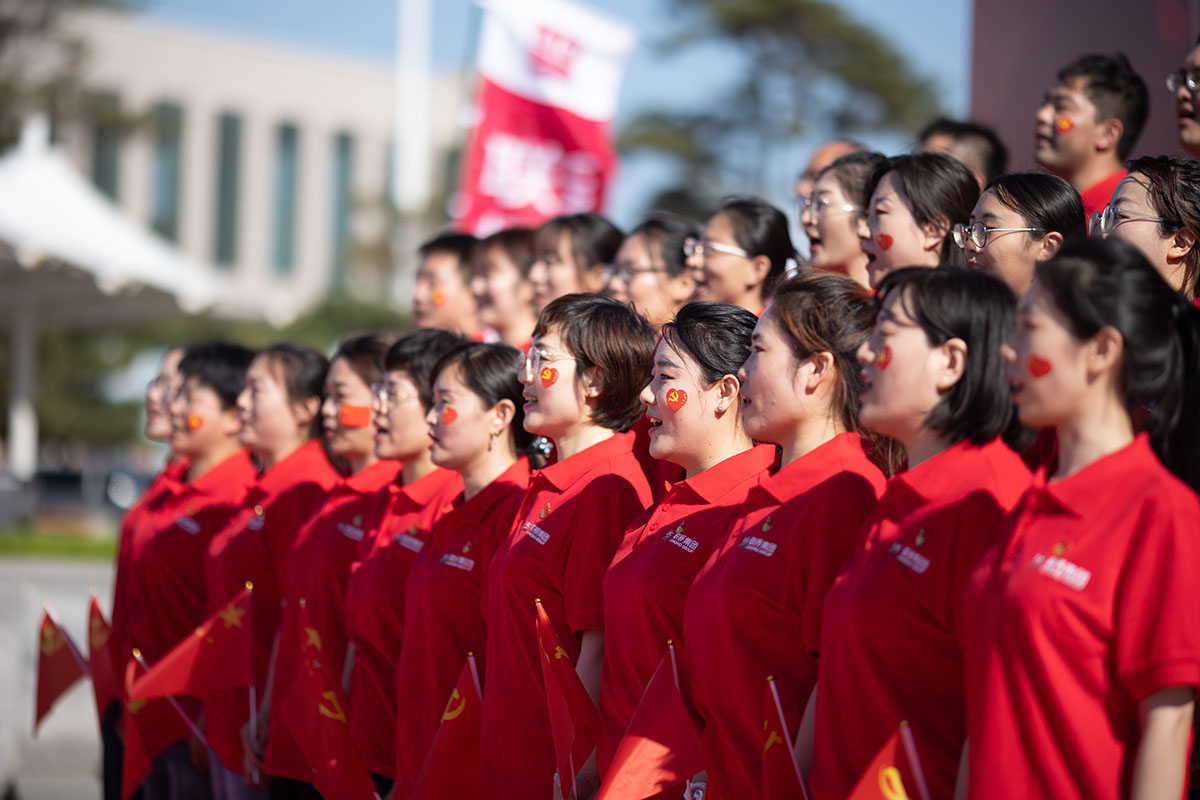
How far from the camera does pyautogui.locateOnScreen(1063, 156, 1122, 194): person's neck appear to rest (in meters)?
4.66

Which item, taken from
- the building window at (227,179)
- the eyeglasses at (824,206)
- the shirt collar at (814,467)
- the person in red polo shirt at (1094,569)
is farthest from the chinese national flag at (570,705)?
the building window at (227,179)

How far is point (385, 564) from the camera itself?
4.17 m

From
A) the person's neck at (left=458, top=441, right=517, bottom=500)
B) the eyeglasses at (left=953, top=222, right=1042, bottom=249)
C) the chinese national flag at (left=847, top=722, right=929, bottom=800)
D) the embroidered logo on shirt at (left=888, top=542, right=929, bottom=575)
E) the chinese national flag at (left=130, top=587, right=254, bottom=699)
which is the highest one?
the eyeglasses at (left=953, top=222, right=1042, bottom=249)

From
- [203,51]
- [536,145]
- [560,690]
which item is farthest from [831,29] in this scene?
[203,51]

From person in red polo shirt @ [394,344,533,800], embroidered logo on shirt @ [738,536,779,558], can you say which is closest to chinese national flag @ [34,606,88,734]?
person in red polo shirt @ [394,344,533,800]

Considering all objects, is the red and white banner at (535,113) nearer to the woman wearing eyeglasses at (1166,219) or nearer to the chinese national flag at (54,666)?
the chinese national flag at (54,666)

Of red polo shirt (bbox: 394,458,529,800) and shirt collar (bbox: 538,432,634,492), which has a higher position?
shirt collar (bbox: 538,432,634,492)

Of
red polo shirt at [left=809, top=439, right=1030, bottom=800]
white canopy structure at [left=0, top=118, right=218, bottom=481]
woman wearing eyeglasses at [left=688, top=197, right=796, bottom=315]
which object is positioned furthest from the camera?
white canopy structure at [left=0, top=118, right=218, bottom=481]

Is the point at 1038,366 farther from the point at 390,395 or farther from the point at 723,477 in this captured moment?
the point at 390,395

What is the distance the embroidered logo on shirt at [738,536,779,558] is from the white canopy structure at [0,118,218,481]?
10.1 metres

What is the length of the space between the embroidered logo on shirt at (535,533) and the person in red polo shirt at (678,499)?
0.25 meters

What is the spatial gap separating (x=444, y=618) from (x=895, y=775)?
1807 millimetres

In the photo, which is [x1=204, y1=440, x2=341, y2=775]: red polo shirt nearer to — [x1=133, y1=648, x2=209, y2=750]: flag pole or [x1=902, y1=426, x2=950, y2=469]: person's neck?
[x1=133, y1=648, x2=209, y2=750]: flag pole

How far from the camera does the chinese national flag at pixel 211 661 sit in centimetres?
459
